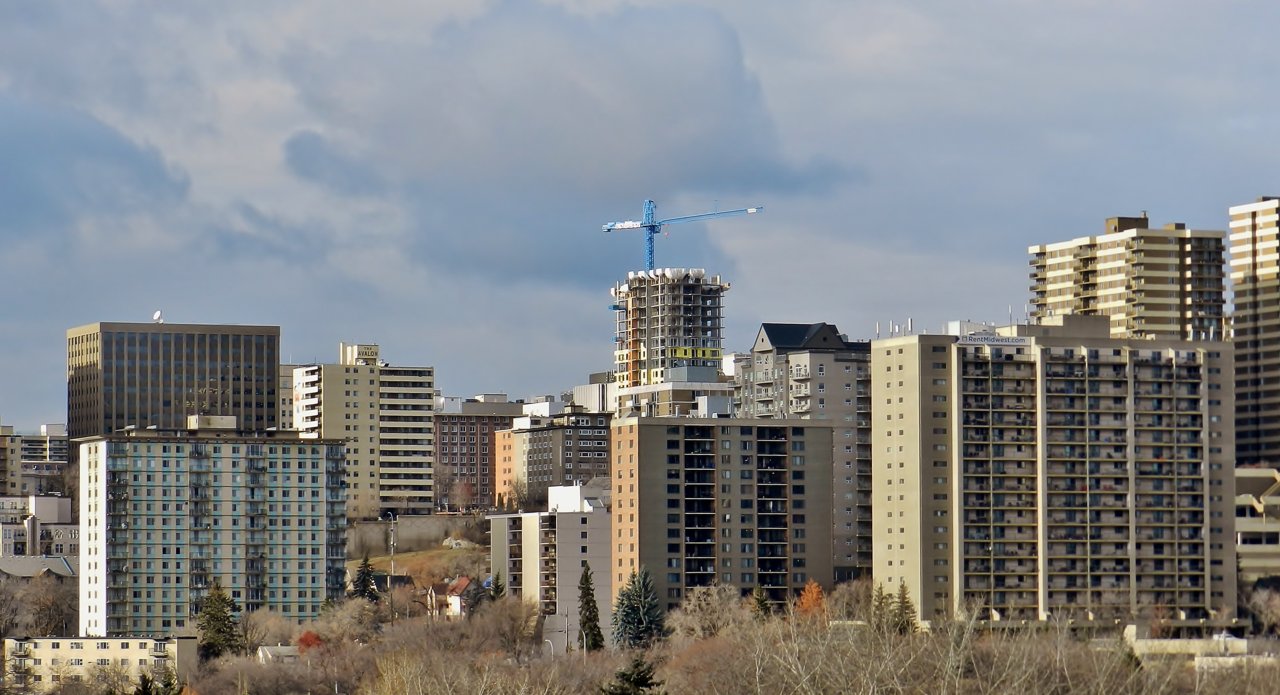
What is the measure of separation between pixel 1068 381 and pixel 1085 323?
834 cm

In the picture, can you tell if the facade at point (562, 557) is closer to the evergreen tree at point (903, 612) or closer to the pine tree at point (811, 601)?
the pine tree at point (811, 601)

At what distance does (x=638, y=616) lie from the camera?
162375 mm

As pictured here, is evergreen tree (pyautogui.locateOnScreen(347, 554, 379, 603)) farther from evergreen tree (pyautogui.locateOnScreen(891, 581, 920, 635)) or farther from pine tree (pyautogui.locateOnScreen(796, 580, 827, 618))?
evergreen tree (pyautogui.locateOnScreen(891, 581, 920, 635))

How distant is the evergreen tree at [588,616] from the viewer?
16200cm

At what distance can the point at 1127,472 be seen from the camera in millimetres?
Answer: 163875

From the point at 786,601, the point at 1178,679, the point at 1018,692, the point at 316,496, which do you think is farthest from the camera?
the point at 316,496

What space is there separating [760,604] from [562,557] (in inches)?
683

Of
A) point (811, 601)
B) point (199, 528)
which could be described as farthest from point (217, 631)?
point (811, 601)

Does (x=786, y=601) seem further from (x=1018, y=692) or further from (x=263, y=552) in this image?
(x=1018, y=692)

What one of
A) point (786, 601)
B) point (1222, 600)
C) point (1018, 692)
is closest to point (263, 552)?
point (786, 601)

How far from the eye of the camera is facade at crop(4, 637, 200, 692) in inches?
6033

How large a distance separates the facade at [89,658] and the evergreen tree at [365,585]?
91.1ft

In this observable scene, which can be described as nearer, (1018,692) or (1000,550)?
A: (1018,692)

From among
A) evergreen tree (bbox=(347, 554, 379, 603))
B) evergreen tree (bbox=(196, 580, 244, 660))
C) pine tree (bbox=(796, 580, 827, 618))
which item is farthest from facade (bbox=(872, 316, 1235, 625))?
evergreen tree (bbox=(347, 554, 379, 603))
